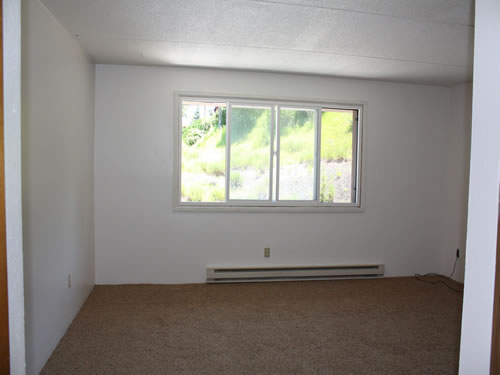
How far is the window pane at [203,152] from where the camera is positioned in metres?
3.97

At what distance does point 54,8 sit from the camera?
235 cm

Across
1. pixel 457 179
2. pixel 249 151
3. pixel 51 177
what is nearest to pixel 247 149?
pixel 249 151

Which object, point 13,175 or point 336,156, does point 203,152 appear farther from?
point 13,175

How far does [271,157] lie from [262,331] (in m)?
2.02

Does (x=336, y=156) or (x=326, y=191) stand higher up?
(x=336, y=156)

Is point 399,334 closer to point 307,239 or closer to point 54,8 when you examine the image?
point 307,239

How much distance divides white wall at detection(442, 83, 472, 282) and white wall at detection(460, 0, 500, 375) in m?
3.65

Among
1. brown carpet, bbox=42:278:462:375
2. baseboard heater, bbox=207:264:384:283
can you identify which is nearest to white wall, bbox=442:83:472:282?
brown carpet, bbox=42:278:462:375

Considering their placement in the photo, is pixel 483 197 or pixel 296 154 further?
pixel 296 154

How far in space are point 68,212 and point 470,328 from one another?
2.75m

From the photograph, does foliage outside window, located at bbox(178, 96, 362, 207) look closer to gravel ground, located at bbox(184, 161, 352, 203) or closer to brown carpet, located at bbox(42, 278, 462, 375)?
gravel ground, located at bbox(184, 161, 352, 203)

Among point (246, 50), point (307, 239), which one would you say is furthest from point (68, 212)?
point (307, 239)

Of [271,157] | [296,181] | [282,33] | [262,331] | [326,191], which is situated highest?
[282,33]

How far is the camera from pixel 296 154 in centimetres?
418
